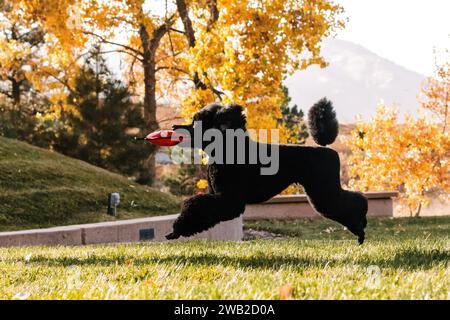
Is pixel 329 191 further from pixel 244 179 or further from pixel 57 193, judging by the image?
pixel 57 193

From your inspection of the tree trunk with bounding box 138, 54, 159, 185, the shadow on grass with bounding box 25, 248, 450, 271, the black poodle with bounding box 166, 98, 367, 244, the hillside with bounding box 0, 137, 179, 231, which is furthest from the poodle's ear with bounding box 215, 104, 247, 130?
the tree trunk with bounding box 138, 54, 159, 185

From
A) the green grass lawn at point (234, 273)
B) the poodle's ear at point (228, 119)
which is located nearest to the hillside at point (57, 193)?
the green grass lawn at point (234, 273)

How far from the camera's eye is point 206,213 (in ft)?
17.5

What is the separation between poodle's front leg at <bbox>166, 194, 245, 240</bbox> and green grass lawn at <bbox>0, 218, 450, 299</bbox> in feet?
1.04

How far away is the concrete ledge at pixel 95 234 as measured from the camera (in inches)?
387

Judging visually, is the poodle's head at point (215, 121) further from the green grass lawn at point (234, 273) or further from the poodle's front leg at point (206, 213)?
the green grass lawn at point (234, 273)

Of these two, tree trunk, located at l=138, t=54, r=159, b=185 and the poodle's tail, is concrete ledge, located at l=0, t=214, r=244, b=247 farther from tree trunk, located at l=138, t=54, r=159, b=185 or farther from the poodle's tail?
tree trunk, located at l=138, t=54, r=159, b=185

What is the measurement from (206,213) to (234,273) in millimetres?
810

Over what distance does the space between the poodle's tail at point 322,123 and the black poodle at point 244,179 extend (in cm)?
28

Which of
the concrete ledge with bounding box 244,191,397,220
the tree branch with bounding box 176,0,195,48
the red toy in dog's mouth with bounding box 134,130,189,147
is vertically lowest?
the concrete ledge with bounding box 244,191,397,220

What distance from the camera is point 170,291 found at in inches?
149

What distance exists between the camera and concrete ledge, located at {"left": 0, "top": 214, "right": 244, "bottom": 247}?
32.2 ft

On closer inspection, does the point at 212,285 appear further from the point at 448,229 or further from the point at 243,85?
the point at 448,229
